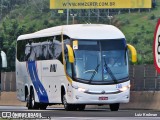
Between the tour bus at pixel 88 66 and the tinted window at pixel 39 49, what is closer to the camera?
the tour bus at pixel 88 66

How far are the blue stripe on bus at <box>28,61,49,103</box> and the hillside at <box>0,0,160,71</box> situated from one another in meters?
74.8

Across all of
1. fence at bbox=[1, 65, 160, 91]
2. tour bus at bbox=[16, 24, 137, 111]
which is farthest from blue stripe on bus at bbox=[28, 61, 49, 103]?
fence at bbox=[1, 65, 160, 91]

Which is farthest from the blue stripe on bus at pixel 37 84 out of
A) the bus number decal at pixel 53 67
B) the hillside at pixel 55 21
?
the hillside at pixel 55 21

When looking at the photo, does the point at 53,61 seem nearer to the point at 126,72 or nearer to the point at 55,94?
the point at 55,94

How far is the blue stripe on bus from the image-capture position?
128ft

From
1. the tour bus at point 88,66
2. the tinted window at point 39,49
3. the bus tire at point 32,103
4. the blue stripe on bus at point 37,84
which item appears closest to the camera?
the tour bus at point 88,66

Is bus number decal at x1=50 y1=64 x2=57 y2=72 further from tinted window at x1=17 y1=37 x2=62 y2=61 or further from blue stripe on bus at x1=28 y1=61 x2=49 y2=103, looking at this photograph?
blue stripe on bus at x1=28 y1=61 x2=49 y2=103

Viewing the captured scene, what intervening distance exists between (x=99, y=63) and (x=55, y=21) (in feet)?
360

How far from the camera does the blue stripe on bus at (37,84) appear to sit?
38875 mm

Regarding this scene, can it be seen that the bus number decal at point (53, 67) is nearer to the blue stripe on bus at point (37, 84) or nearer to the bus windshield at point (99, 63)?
the blue stripe on bus at point (37, 84)

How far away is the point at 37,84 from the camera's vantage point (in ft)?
131

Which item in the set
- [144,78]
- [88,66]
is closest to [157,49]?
[88,66]

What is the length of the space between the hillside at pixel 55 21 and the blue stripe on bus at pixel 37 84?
74788 millimetres

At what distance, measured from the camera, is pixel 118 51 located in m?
35.0
